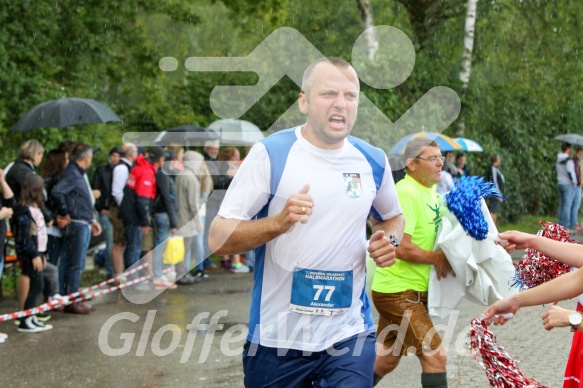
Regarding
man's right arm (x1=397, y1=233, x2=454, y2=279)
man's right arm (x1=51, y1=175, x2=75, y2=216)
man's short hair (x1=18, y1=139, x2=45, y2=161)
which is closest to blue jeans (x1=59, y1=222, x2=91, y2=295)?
man's right arm (x1=51, y1=175, x2=75, y2=216)

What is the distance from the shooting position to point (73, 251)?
1085 cm

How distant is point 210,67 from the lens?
946cm

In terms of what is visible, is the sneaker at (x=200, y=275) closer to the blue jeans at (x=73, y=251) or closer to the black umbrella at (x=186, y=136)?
the black umbrella at (x=186, y=136)

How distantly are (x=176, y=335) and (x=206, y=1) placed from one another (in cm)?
1514

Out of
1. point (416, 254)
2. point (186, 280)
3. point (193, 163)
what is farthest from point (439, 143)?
point (416, 254)

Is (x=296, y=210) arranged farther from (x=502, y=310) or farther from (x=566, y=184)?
(x=566, y=184)

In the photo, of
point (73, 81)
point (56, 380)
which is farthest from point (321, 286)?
point (73, 81)

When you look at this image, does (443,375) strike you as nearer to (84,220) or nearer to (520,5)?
(84,220)

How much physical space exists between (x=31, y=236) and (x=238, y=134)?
8.02 meters

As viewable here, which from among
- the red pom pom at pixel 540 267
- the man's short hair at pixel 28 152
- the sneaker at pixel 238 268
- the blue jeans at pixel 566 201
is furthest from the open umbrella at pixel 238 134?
the red pom pom at pixel 540 267

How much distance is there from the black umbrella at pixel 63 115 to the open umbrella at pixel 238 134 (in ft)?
15.2

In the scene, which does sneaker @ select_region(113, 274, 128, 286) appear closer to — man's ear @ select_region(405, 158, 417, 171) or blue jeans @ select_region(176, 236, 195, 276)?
blue jeans @ select_region(176, 236, 195, 276)

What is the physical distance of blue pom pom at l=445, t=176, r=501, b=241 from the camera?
596 cm

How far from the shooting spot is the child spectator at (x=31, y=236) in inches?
379
